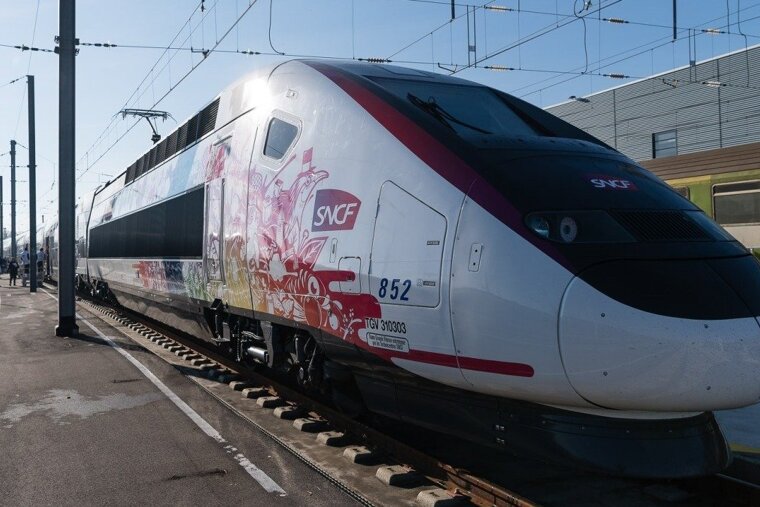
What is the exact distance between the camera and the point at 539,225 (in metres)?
3.81

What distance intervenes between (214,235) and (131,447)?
240 centimetres

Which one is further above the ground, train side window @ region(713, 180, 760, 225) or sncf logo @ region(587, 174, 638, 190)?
train side window @ region(713, 180, 760, 225)

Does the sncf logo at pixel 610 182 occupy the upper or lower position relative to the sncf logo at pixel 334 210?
upper

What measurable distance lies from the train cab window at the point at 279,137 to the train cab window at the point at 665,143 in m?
30.1

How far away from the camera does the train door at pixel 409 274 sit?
407 centimetres

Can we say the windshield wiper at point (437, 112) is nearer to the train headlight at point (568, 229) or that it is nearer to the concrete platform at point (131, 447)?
the train headlight at point (568, 229)

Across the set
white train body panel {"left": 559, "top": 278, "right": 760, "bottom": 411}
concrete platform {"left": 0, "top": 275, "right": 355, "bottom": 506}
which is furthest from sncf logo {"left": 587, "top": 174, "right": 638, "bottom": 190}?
concrete platform {"left": 0, "top": 275, "right": 355, "bottom": 506}

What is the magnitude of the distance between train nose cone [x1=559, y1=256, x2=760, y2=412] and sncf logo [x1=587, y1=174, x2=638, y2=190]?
0.69 m

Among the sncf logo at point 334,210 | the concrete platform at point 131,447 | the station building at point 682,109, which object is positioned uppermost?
the station building at point 682,109

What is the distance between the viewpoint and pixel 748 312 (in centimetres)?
355

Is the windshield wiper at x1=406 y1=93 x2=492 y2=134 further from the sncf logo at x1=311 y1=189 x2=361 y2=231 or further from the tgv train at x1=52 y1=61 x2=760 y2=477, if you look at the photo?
the sncf logo at x1=311 y1=189 x2=361 y2=231

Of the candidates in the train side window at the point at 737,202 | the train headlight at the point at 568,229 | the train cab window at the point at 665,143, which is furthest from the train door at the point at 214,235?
the train cab window at the point at 665,143

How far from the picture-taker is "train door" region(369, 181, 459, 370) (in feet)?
13.4

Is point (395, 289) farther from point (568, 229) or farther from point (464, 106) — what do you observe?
point (464, 106)
